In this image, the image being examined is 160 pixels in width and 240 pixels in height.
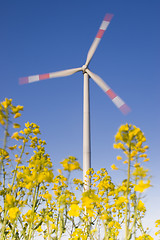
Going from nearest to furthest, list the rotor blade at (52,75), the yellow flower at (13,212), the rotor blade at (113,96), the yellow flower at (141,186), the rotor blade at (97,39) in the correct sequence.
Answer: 1. the yellow flower at (141,186)
2. the yellow flower at (13,212)
3. the rotor blade at (113,96)
4. the rotor blade at (52,75)
5. the rotor blade at (97,39)

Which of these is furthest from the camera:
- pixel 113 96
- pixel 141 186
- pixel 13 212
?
pixel 113 96

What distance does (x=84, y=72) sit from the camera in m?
13.0

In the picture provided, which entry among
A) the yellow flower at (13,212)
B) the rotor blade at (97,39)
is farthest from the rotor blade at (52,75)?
the yellow flower at (13,212)

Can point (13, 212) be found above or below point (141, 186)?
below

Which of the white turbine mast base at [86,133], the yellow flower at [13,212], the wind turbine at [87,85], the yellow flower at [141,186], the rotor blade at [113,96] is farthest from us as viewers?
the rotor blade at [113,96]

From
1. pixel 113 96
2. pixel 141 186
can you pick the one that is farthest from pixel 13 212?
A: pixel 113 96

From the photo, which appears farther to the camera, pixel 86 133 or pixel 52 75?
pixel 52 75

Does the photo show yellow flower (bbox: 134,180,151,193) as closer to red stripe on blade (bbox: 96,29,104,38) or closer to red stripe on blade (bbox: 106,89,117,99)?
red stripe on blade (bbox: 106,89,117,99)

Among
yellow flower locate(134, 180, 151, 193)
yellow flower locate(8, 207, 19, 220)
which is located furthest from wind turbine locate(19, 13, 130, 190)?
yellow flower locate(134, 180, 151, 193)

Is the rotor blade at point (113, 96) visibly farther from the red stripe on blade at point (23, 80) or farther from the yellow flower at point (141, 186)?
the yellow flower at point (141, 186)

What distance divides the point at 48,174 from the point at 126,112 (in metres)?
8.92

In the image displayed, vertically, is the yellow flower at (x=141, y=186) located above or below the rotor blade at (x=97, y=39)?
below

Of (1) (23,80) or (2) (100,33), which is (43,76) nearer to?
(1) (23,80)

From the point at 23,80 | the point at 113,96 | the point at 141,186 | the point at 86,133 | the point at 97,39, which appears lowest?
the point at 141,186
